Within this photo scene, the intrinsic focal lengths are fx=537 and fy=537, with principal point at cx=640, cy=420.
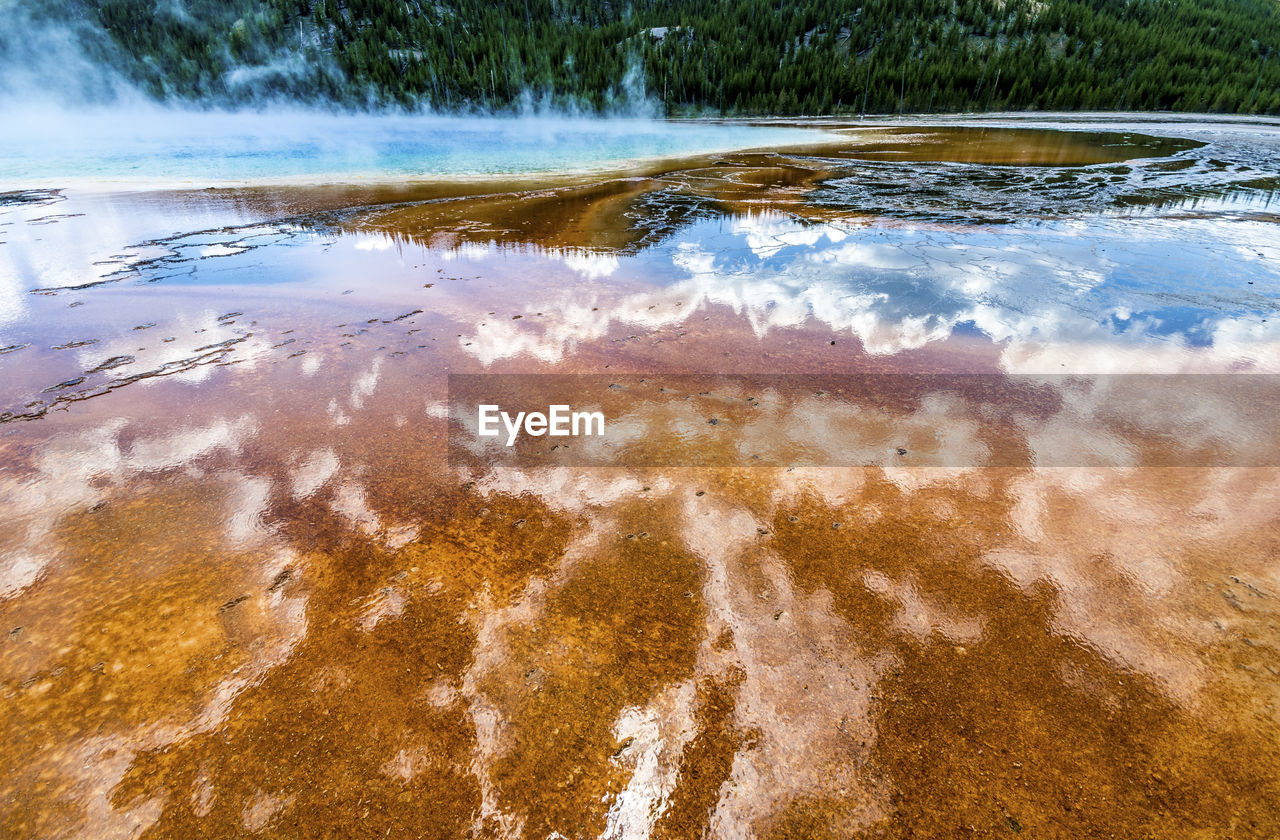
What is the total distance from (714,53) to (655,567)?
241ft

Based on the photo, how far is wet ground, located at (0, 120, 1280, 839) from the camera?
75.7 inches

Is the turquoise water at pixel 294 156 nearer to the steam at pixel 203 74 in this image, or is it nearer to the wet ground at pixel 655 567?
the wet ground at pixel 655 567

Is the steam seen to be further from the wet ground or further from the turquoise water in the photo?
the wet ground

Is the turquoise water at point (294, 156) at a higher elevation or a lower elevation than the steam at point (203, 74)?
lower

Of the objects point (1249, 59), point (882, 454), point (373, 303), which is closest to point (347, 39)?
point (373, 303)

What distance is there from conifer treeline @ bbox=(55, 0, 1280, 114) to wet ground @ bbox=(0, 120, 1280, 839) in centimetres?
5824

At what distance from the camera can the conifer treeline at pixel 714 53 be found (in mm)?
51409

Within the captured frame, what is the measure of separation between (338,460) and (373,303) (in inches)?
135

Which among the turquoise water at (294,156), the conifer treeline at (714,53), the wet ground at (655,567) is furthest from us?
the conifer treeline at (714,53)

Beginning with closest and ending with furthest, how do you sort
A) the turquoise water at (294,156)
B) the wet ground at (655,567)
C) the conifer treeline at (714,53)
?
the wet ground at (655,567) → the turquoise water at (294,156) → the conifer treeline at (714,53)

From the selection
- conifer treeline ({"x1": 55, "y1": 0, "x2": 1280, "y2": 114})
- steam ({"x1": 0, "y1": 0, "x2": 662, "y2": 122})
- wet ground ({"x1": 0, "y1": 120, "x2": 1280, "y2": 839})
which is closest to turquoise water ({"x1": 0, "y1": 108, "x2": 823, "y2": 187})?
wet ground ({"x1": 0, "y1": 120, "x2": 1280, "y2": 839})

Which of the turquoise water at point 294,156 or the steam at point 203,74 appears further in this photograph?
the steam at point 203,74

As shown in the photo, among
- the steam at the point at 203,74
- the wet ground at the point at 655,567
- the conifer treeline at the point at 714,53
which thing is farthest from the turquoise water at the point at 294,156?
the conifer treeline at the point at 714,53

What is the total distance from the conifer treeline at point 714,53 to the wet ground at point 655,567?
58239mm
